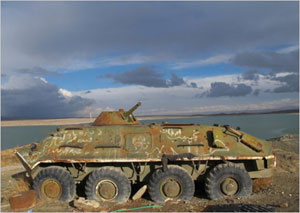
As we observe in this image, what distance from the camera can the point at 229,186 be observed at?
909cm

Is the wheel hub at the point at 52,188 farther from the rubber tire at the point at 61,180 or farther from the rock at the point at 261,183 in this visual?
the rock at the point at 261,183

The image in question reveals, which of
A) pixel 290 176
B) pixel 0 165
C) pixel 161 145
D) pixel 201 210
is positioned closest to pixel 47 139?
pixel 161 145

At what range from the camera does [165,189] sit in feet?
29.8

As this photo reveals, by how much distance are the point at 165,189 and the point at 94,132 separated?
2.92m

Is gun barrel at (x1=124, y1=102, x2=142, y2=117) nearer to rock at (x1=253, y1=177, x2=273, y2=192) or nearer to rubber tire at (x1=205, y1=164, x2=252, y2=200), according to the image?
rubber tire at (x1=205, y1=164, x2=252, y2=200)

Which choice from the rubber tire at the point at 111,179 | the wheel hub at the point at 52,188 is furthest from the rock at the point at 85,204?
the wheel hub at the point at 52,188

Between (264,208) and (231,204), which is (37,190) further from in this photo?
(264,208)

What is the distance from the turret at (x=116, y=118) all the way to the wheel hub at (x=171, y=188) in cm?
276

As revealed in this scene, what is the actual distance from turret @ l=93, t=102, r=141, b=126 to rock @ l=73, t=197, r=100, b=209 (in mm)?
2710

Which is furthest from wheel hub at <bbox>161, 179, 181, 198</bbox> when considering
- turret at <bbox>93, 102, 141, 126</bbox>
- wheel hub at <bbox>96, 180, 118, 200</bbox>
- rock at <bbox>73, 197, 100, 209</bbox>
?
turret at <bbox>93, 102, 141, 126</bbox>

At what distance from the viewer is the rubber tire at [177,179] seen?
9.06m

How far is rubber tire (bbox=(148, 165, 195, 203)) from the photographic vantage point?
906 centimetres

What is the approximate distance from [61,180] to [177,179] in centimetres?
362

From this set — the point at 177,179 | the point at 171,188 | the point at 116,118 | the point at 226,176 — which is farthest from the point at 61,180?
the point at 226,176
